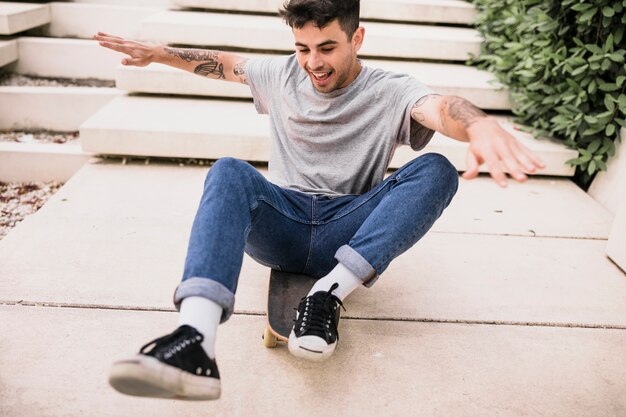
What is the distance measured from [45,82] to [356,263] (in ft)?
11.7

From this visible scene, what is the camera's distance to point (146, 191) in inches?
115

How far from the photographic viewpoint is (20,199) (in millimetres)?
3141

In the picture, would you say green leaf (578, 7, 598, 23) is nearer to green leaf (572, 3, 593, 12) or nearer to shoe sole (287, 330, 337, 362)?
green leaf (572, 3, 593, 12)

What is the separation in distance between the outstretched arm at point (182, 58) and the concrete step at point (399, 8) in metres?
2.46

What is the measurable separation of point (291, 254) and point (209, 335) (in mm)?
586

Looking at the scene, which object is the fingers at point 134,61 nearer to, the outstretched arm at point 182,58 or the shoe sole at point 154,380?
the outstretched arm at point 182,58

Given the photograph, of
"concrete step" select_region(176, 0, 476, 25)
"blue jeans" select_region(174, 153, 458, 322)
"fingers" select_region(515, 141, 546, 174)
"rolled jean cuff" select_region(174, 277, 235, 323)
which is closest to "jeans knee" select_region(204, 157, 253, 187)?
"blue jeans" select_region(174, 153, 458, 322)

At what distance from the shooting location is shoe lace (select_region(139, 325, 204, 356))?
3.90 feet

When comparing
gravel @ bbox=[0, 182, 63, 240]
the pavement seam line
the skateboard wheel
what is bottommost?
gravel @ bbox=[0, 182, 63, 240]

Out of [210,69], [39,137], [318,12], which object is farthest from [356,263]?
[39,137]

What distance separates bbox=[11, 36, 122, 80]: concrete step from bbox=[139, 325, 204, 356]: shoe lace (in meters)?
3.45

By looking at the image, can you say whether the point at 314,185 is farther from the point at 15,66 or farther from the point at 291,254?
the point at 15,66

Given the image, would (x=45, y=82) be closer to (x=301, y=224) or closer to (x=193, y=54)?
(x=193, y=54)

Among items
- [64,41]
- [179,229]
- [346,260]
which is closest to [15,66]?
[64,41]
